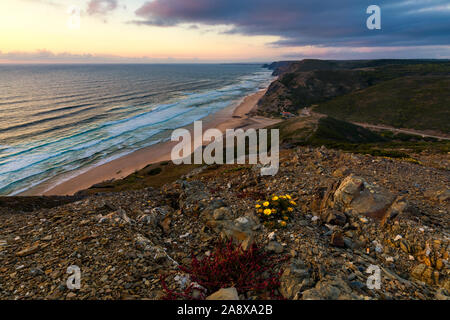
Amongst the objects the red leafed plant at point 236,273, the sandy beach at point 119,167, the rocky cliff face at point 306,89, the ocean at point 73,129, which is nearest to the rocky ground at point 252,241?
the red leafed plant at point 236,273

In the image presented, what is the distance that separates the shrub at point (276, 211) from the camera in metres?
8.18

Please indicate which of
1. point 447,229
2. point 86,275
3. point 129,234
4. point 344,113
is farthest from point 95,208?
point 344,113

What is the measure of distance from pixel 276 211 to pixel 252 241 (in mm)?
2135

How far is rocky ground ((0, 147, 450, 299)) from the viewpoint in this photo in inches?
217

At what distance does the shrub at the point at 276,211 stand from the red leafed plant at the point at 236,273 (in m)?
1.79

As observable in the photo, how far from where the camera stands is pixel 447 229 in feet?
24.8

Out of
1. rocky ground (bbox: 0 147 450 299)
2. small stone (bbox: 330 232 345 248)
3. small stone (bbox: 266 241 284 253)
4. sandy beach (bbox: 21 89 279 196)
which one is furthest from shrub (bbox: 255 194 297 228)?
sandy beach (bbox: 21 89 279 196)

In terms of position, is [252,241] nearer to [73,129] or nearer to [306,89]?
[73,129]

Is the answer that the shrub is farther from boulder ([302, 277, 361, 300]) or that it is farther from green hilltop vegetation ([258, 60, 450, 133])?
green hilltop vegetation ([258, 60, 450, 133])

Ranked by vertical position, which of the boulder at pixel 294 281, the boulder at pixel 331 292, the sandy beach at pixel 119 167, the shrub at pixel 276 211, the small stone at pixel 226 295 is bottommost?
the sandy beach at pixel 119 167

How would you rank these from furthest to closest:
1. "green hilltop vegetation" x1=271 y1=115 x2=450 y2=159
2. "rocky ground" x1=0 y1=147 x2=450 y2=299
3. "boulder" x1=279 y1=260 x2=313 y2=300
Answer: "green hilltop vegetation" x1=271 y1=115 x2=450 y2=159 < "rocky ground" x1=0 y1=147 x2=450 y2=299 < "boulder" x1=279 y1=260 x2=313 y2=300

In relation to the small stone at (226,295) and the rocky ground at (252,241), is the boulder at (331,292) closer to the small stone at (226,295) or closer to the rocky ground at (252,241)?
the rocky ground at (252,241)

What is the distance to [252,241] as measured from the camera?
6.97m

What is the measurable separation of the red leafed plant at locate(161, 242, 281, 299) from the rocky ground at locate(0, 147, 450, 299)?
0.24 m
